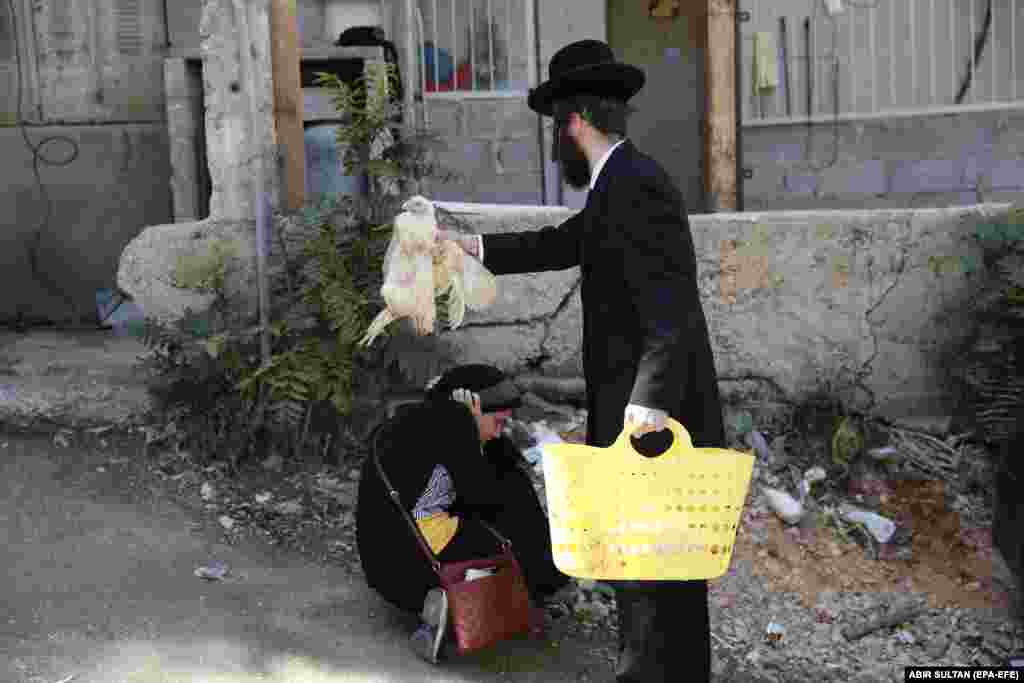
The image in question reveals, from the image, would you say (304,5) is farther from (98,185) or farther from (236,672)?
(236,672)

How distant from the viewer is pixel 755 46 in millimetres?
7781

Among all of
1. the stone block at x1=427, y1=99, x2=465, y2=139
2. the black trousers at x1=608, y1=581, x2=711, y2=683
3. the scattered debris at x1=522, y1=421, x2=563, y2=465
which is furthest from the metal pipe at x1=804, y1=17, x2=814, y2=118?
the black trousers at x1=608, y1=581, x2=711, y2=683

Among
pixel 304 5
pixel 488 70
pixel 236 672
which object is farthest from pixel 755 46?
pixel 236 672

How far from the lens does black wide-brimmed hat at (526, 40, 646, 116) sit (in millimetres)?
3271

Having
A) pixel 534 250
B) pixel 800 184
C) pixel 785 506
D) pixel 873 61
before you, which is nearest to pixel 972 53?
pixel 873 61

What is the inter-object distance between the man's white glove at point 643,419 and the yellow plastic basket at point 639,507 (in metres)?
0.03

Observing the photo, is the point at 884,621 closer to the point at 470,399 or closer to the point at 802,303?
the point at 802,303

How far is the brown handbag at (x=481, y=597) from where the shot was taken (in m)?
3.78

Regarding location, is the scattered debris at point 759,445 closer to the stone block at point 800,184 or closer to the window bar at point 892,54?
the stone block at point 800,184

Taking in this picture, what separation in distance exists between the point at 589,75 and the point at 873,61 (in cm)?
502

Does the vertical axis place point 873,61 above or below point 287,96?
above

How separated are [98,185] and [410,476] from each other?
14.2 feet

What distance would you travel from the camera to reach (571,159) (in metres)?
3.42

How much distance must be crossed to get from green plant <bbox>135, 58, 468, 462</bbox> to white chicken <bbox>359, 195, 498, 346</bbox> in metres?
1.05
